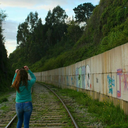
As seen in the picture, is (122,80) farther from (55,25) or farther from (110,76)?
(55,25)

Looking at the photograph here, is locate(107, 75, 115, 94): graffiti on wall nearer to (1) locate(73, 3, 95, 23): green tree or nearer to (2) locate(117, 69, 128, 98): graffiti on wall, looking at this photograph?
(2) locate(117, 69, 128, 98): graffiti on wall

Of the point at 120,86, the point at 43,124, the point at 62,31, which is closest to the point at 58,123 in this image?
the point at 43,124

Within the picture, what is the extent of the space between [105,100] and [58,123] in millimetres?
3657

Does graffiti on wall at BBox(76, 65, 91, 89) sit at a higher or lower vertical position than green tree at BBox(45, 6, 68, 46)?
lower

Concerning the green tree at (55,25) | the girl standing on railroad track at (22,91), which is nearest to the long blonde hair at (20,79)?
the girl standing on railroad track at (22,91)

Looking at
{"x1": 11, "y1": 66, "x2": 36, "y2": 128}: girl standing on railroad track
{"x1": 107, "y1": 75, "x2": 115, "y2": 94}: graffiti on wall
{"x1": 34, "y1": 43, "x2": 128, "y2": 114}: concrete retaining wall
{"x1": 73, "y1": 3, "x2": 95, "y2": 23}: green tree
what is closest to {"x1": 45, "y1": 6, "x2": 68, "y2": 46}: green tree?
{"x1": 73, "y1": 3, "x2": 95, "y2": 23}: green tree

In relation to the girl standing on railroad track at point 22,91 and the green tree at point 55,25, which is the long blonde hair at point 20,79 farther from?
the green tree at point 55,25

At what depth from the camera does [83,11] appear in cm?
8606

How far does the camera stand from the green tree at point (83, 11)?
277 ft

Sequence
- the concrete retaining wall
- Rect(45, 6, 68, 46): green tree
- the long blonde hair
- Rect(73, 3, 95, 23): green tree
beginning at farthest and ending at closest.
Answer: Rect(45, 6, 68, 46): green tree
Rect(73, 3, 95, 23): green tree
the concrete retaining wall
the long blonde hair

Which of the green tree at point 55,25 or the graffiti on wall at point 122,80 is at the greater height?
the green tree at point 55,25

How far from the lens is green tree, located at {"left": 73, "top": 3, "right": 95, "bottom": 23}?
84562mm

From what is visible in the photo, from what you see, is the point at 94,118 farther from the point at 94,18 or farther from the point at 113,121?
the point at 94,18

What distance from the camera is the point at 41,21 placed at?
101 m
